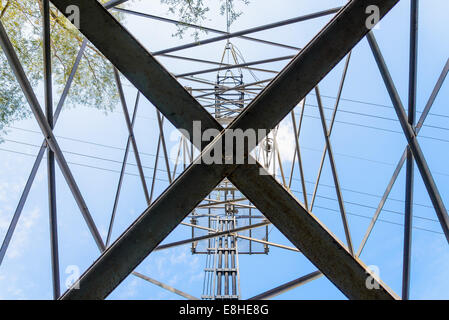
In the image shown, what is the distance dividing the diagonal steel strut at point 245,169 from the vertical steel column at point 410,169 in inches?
40.0

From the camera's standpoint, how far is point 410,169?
369 centimetres

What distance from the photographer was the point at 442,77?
416 cm

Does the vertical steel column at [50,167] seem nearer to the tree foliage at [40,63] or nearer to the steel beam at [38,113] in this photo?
the steel beam at [38,113]

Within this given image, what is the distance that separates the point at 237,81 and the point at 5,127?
8.82m

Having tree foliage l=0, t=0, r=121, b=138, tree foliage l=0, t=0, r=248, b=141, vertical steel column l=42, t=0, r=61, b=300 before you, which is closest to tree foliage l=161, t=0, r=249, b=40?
tree foliage l=0, t=0, r=248, b=141

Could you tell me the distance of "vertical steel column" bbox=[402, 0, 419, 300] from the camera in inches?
138

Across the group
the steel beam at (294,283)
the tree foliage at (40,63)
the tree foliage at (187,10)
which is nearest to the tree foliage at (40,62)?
the tree foliage at (40,63)

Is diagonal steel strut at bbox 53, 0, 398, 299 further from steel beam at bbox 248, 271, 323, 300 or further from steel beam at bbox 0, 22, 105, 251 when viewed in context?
steel beam at bbox 248, 271, 323, 300

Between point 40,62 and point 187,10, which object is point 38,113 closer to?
point 187,10

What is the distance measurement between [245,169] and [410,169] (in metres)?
2.35

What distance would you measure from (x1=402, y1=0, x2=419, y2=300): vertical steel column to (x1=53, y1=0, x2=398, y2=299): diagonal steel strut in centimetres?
102
